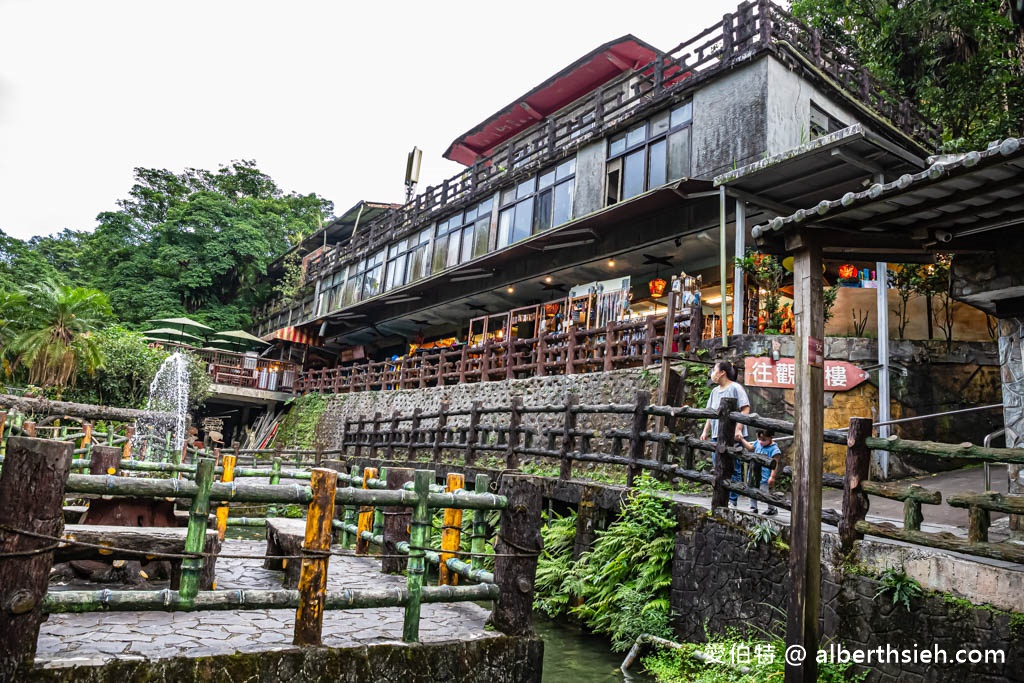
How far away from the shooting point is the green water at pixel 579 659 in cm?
634

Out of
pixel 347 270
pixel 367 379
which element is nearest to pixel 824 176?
pixel 367 379

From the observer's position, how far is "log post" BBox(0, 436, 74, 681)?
2999mm

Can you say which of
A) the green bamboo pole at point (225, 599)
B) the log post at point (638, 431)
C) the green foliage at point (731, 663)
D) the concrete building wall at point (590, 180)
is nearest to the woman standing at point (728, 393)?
the log post at point (638, 431)

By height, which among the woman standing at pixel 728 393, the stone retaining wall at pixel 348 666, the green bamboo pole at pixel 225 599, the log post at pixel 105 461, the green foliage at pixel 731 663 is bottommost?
the green foliage at pixel 731 663

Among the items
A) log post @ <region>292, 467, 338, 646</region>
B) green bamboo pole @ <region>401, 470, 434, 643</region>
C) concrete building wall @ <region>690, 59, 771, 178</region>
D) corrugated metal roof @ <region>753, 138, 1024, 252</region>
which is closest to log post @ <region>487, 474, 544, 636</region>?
green bamboo pole @ <region>401, 470, 434, 643</region>

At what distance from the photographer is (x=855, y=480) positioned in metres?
5.11

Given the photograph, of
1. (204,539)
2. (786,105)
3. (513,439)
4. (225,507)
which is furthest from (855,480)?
(786,105)

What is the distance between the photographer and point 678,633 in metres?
6.77

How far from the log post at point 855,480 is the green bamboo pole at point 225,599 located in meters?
3.05

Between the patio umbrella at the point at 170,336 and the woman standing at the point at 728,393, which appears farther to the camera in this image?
the patio umbrella at the point at 170,336

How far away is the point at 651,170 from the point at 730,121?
2.19 m

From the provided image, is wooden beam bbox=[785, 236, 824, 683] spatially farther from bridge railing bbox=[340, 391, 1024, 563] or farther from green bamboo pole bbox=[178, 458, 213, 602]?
green bamboo pole bbox=[178, 458, 213, 602]

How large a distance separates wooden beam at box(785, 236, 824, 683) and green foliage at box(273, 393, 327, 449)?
72.7ft

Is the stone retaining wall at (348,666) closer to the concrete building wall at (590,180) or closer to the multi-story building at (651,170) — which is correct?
the multi-story building at (651,170)
